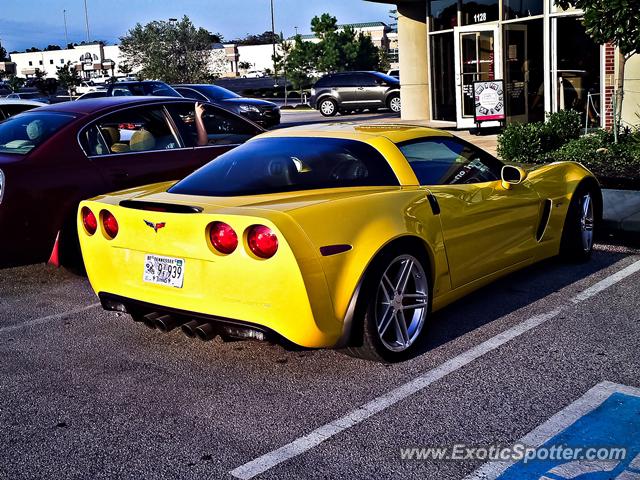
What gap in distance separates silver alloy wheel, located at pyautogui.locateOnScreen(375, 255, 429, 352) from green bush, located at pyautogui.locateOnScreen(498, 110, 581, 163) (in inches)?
303

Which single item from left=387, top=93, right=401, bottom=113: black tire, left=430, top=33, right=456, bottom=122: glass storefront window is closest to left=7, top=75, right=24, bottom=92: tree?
left=387, top=93, right=401, bottom=113: black tire

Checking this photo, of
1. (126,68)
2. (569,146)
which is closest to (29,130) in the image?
(569,146)

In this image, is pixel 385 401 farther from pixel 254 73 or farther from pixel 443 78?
pixel 254 73

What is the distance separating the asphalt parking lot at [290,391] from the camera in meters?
3.76

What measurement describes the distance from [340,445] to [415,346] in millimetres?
1333

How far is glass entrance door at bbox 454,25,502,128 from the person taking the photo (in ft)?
64.0

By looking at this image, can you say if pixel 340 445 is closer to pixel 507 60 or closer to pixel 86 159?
pixel 86 159

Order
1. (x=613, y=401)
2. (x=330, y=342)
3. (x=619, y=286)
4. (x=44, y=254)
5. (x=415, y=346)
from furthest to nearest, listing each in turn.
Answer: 1. (x=44, y=254)
2. (x=619, y=286)
3. (x=415, y=346)
4. (x=330, y=342)
5. (x=613, y=401)

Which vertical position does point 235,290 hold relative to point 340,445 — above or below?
above

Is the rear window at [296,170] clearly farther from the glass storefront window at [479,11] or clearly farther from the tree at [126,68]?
the tree at [126,68]

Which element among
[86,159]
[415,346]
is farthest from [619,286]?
[86,159]

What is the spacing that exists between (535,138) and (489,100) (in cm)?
595

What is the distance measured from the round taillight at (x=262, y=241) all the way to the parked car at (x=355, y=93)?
26.6 meters

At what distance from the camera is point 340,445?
3.83 metres
